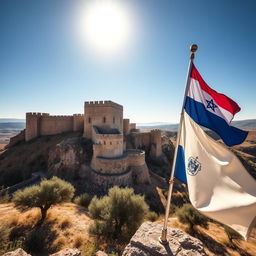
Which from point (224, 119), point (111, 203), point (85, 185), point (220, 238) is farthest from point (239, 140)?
point (85, 185)

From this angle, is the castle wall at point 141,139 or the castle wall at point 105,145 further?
the castle wall at point 141,139

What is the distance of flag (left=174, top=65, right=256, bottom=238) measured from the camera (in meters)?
3.68

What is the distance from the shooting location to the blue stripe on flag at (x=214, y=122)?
4445 millimetres

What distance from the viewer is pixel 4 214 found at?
1061cm

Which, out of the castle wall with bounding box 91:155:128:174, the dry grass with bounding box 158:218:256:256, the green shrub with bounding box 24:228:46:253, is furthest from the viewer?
the castle wall with bounding box 91:155:128:174

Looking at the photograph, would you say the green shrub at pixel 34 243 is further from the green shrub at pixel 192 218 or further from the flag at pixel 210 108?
the flag at pixel 210 108

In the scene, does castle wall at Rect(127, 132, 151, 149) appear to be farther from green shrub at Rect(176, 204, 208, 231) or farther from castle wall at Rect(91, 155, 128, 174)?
green shrub at Rect(176, 204, 208, 231)

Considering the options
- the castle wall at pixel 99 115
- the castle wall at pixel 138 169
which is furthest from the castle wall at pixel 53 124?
the castle wall at pixel 138 169

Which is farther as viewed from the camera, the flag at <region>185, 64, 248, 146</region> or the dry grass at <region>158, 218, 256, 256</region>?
the dry grass at <region>158, 218, 256, 256</region>

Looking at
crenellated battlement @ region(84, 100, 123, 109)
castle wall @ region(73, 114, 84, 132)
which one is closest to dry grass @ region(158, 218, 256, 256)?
crenellated battlement @ region(84, 100, 123, 109)

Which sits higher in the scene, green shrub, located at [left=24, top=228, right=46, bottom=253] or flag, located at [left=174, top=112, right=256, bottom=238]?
flag, located at [left=174, top=112, right=256, bottom=238]

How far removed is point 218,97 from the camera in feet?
15.9

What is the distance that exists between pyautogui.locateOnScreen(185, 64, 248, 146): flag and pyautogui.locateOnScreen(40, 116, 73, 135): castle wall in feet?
102

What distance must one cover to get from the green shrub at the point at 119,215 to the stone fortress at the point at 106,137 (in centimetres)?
1029
